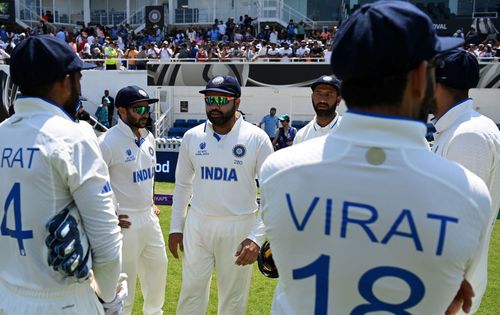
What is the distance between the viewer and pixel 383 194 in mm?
1368

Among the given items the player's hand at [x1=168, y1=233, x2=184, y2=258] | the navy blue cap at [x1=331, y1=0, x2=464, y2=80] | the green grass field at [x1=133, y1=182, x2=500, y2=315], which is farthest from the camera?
the green grass field at [x1=133, y1=182, x2=500, y2=315]

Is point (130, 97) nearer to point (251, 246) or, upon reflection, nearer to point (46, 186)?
point (251, 246)

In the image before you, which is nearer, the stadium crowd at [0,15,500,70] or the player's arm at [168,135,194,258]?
the player's arm at [168,135,194,258]

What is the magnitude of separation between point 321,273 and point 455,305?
454mm

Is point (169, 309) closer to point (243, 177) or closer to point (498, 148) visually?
point (243, 177)

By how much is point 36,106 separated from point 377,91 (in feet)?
5.14

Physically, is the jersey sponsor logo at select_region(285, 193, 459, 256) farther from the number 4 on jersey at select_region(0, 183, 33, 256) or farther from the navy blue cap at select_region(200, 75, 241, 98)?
the navy blue cap at select_region(200, 75, 241, 98)

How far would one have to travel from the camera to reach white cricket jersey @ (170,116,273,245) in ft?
13.3

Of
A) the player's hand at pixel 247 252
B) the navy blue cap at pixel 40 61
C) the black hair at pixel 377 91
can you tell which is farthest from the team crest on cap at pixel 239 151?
the black hair at pixel 377 91

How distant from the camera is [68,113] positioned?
232 centimetres

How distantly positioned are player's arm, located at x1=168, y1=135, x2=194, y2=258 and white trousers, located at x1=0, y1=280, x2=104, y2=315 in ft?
6.56

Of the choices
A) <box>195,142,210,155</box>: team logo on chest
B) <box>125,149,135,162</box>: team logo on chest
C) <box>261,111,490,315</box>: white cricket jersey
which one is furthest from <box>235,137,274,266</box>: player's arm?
<box>261,111,490,315</box>: white cricket jersey

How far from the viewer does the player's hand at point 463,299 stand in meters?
1.51

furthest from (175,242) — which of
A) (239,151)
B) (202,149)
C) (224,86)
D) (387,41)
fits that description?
(387,41)
